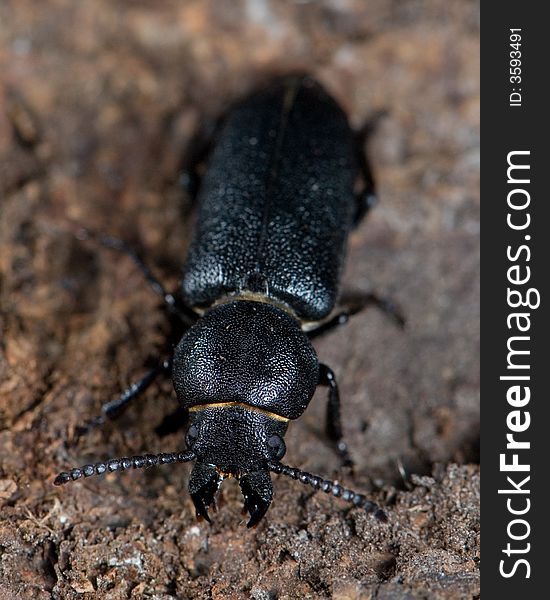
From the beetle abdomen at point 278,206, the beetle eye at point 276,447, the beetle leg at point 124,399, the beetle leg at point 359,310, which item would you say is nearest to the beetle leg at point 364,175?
the beetle abdomen at point 278,206

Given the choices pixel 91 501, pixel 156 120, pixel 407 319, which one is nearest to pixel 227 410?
pixel 91 501

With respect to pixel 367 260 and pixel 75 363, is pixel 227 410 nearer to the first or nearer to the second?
pixel 75 363

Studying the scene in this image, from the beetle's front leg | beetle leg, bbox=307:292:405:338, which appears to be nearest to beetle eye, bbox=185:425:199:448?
the beetle's front leg

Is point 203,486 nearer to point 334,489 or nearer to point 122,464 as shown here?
point 122,464

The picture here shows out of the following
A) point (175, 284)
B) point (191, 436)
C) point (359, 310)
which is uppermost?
point (175, 284)

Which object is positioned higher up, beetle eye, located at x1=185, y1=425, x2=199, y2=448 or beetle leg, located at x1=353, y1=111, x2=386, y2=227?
beetle leg, located at x1=353, y1=111, x2=386, y2=227

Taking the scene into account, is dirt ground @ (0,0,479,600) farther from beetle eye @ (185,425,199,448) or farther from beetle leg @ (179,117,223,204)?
beetle eye @ (185,425,199,448)

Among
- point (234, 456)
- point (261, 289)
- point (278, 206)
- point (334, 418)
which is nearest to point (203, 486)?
point (234, 456)
